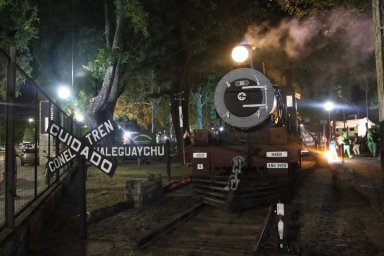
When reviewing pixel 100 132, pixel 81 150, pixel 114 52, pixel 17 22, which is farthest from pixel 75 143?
pixel 114 52

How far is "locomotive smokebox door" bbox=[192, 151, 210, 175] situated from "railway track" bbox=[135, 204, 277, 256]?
1251 millimetres

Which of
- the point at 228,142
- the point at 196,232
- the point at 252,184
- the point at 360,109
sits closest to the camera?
the point at 196,232

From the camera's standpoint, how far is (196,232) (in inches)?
298

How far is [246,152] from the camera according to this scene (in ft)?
32.8

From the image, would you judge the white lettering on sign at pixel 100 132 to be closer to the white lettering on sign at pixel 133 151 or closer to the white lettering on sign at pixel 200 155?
the white lettering on sign at pixel 133 151

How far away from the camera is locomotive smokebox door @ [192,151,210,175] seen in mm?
10438

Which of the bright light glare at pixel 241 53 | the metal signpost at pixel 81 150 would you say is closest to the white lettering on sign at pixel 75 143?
the metal signpost at pixel 81 150

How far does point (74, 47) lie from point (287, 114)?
1492 cm

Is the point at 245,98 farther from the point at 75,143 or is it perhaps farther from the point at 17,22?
the point at 17,22

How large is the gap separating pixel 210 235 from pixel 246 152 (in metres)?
3.14

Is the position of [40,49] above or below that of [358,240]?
above

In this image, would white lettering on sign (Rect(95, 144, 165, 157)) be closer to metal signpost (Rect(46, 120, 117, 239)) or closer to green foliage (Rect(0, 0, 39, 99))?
metal signpost (Rect(46, 120, 117, 239))

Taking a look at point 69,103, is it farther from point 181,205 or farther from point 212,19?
point 181,205

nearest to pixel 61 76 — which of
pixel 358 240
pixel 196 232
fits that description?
pixel 196 232
